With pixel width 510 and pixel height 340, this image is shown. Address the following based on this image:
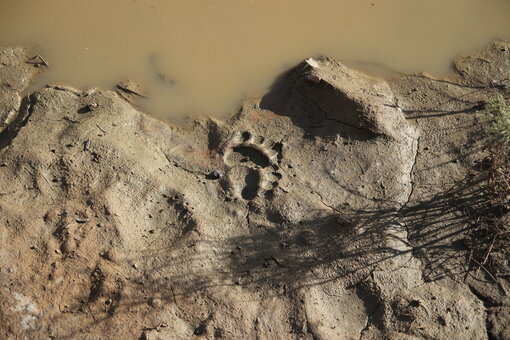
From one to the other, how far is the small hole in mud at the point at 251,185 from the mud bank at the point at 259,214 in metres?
0.02

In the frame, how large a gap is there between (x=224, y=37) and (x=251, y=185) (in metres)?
1.51

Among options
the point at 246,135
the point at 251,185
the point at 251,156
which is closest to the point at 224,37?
the point at 246,135

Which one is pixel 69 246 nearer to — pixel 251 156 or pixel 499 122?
pixel 251 156

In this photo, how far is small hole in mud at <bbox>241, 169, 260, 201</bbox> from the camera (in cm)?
392

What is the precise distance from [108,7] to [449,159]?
3.27 m

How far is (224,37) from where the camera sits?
15.4 feet

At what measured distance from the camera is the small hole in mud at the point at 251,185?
3.92m

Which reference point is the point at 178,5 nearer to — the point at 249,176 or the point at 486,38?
the point at 249,176

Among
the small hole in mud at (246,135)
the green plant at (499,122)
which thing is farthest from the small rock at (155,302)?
the green plant at (499,122)

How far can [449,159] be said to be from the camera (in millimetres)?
4121

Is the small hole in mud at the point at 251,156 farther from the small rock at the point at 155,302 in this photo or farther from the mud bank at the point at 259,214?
the small rock at the point at 155,302

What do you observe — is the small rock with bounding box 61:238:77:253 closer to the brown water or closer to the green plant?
the brown water

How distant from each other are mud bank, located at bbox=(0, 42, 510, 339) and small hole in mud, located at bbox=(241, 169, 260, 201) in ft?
0.06

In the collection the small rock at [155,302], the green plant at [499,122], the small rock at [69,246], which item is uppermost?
the green plant at [499,122]
